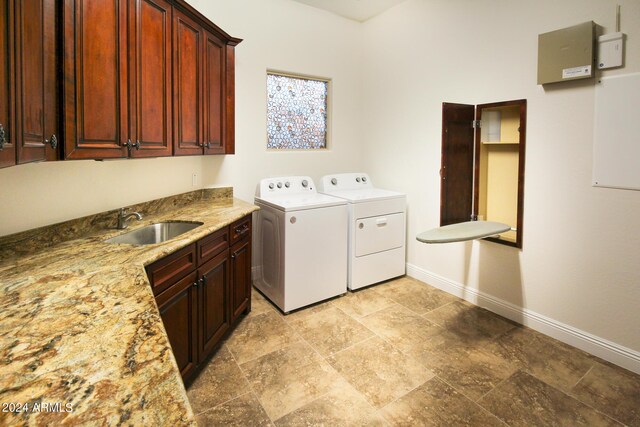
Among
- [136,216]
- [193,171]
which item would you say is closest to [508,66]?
[193,171]

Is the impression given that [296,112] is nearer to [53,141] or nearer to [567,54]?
[567,54]

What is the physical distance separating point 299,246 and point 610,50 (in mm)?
2478

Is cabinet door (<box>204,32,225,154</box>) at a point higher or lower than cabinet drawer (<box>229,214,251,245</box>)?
higher

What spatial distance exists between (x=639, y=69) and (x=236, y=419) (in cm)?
299

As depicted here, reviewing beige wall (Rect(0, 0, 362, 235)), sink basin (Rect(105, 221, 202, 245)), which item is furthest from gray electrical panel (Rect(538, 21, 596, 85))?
sink basin (Rect(105, 221, 202, 245))

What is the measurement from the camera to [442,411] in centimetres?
191

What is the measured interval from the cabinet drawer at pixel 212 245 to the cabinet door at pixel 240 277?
0.49 feet

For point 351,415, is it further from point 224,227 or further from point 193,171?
point 193,171

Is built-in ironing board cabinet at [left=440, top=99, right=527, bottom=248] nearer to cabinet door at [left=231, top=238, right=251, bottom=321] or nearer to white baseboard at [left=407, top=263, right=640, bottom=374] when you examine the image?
white baseboard at [left=407, top=263, right=640, bottom=374]

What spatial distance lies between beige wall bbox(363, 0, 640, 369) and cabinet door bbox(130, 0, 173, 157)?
2392 mm

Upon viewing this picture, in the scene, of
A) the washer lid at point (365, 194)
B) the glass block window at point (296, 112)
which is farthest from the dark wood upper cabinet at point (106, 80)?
the washer lid at point (365, 194)

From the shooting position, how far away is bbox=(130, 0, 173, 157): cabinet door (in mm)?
1979

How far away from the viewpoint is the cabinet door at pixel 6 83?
1.10 metres

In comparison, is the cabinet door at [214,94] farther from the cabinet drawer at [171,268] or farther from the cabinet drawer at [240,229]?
the cabinet drawer at [171,268]
